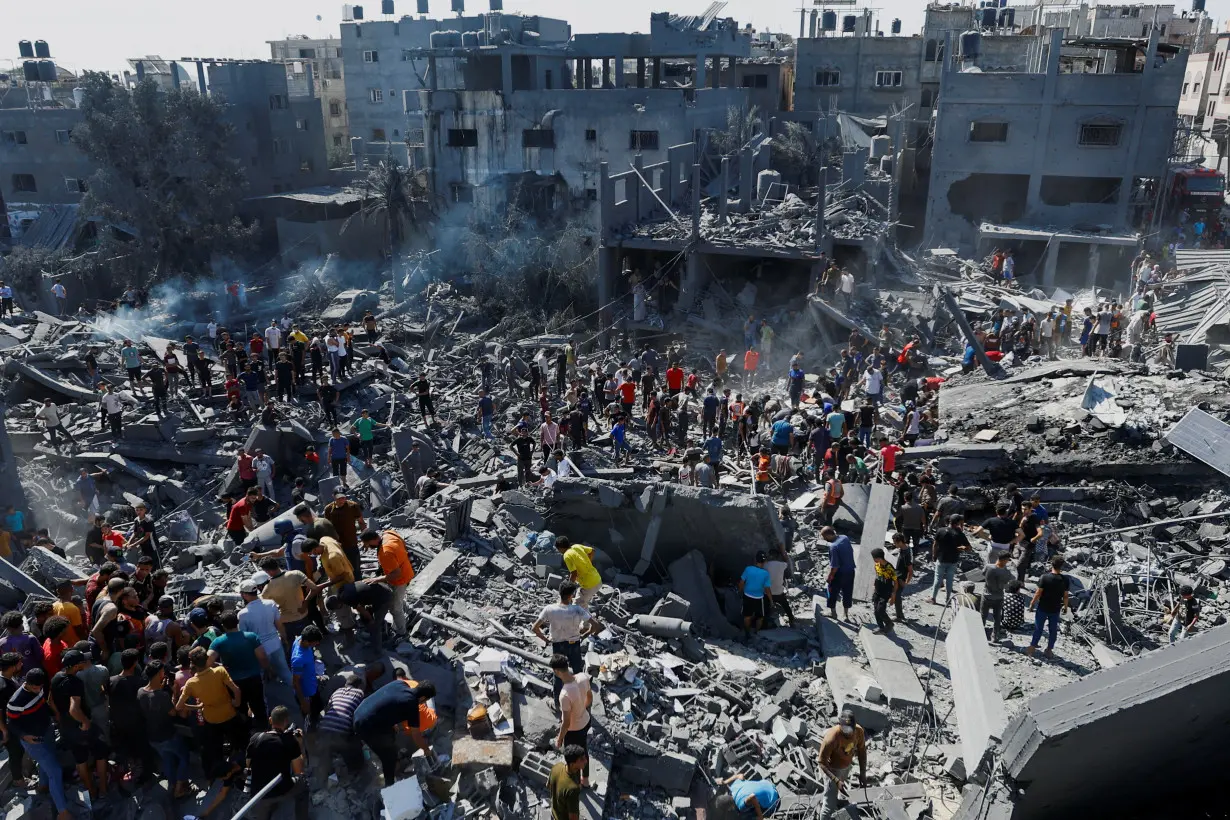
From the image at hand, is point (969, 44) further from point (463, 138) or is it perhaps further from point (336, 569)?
point (336, 569)

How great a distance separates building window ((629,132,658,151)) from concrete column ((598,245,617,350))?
8.54 metres

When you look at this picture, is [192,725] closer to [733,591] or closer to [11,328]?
[733,591]

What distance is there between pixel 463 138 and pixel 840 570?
29.4m

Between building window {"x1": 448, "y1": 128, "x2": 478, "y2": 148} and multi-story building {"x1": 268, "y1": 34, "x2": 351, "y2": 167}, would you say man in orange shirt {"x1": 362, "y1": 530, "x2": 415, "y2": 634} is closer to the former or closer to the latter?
building window {"x1": 448, "y1": 128, "x2": 478, "y2": 148}

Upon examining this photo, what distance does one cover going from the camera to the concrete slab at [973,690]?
7.75 meters

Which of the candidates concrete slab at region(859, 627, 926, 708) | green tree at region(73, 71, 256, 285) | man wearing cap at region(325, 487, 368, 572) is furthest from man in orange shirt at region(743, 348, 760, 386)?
green tree at region(73, 71, 256, 285)

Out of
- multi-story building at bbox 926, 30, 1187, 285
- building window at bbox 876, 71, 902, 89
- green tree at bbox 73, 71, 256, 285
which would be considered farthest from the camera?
building window at bbox 876, 71, 902, 89

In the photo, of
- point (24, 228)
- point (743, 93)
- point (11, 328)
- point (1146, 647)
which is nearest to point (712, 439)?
point (1146, 647)

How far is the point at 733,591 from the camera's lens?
39.1 ft

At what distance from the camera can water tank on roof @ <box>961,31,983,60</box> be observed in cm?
3409

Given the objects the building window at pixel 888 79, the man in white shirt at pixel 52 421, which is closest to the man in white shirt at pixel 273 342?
the man in white shirt at pixel 52 421

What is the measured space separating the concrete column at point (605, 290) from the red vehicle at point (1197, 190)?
2205 centimetres

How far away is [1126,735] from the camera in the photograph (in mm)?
5926

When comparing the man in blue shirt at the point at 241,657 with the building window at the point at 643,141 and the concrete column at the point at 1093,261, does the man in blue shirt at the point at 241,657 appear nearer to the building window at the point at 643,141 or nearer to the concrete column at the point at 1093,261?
the building window at the point at 643,141
